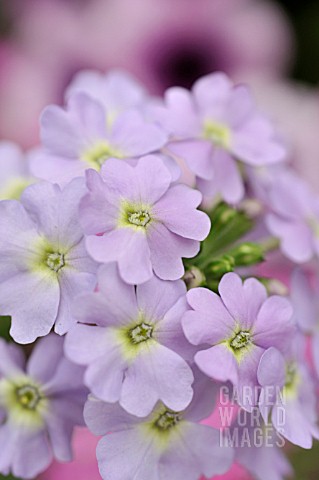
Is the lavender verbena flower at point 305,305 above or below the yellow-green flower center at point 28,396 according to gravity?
above

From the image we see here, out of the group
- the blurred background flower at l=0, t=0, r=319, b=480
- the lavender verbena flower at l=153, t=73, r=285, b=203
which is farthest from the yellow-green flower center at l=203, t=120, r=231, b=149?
the blurred background flower at l=0, t=0, r=319, b=480

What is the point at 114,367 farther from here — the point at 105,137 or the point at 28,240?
the point at 105,137

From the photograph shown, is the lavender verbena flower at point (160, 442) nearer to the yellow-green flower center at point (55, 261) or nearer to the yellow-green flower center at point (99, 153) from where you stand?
the yellow-green flower center at point (55, 261)

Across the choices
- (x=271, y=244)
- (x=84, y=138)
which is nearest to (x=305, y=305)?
(x=271, y=244)

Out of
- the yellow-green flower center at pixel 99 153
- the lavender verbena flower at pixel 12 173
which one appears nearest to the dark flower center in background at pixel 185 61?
the lavender verbena flower at pixel 12 173

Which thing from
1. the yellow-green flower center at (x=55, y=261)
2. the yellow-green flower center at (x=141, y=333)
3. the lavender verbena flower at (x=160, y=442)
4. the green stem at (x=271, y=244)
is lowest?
the lavender verbena flower at (x=160, y=442)

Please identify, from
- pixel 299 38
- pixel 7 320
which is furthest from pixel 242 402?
pixel 299 38

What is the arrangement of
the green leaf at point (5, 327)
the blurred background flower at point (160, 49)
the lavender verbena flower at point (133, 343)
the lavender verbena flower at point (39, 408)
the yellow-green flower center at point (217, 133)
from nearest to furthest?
the lavender verbena flower at point (133, 343) → the lavender verbena flower at point (39, 408) → the yellow-green flower center at point (217, 133) → the green leaf at point (5, 327) → the blurred background flower at point (160, 49)

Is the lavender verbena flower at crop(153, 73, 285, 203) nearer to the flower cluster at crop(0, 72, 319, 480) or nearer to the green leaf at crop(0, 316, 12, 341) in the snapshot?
the flower cluster at crop(0, 72, 319, 480)

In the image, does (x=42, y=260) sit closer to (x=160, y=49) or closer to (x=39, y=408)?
(x=39, y=408)
